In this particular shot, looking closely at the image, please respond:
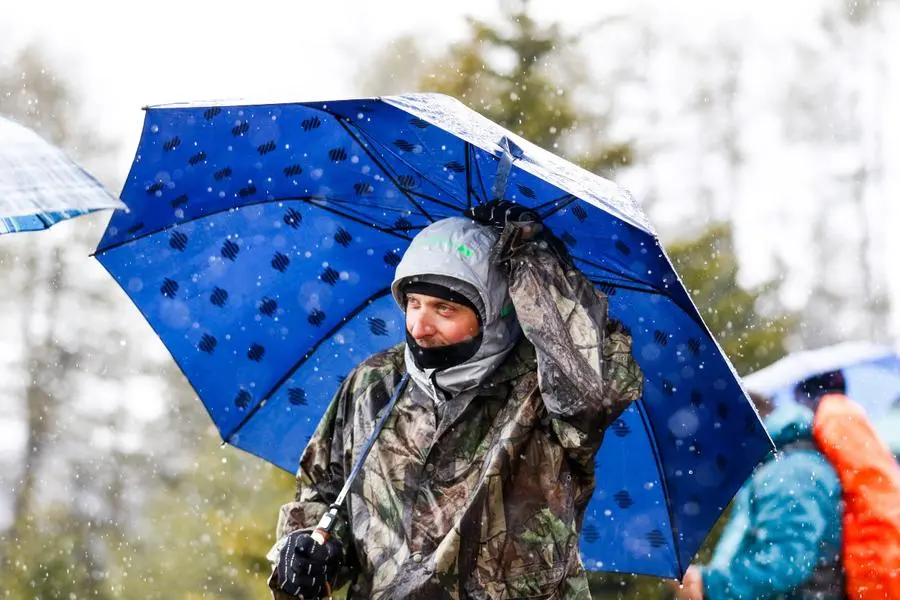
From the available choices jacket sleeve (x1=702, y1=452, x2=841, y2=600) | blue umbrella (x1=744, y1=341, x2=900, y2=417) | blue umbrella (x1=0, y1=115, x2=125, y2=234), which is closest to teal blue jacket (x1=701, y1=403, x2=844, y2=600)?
jacket sleeve (x1=702, y1=452, x2=841, y2=600)

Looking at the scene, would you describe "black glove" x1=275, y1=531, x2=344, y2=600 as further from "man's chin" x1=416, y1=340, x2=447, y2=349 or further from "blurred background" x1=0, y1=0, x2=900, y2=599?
"blurred background" x1=0, y1=0, x2=900, y2=599

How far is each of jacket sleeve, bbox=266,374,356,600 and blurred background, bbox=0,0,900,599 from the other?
940 cm

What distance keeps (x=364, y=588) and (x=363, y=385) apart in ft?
1.91

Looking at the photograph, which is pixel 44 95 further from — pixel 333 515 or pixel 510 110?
pixel 333 515

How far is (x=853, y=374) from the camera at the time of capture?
259 inches

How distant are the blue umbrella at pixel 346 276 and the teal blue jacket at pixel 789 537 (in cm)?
196

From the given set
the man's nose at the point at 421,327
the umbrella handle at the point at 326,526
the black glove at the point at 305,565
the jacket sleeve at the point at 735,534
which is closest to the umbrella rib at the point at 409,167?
the man's nose at the point at 421,327

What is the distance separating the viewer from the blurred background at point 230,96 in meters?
16.5

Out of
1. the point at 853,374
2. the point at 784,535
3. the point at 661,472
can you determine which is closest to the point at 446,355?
the point at 661,472

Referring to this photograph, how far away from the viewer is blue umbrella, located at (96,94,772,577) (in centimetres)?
363

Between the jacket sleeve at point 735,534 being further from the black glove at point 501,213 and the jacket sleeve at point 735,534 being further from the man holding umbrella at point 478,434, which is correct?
the black glove at point 501,213

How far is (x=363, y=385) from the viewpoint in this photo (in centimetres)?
368

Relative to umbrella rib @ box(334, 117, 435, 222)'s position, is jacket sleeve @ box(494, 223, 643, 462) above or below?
below

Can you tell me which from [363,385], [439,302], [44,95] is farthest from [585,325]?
[44,95]
